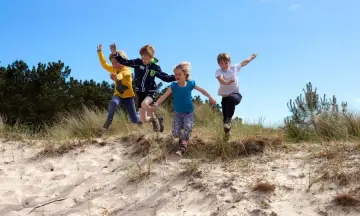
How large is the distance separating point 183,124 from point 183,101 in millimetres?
346

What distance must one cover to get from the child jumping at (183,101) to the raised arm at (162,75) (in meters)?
0.60

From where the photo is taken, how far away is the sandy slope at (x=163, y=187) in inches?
167

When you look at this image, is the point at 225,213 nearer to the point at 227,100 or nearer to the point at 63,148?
the point at 227,100

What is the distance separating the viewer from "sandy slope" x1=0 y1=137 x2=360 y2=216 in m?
4.25

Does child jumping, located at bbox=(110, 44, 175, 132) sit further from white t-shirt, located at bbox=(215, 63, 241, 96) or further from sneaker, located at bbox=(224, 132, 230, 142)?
sneaker, located at bbox=(224, 132, 230, 142)

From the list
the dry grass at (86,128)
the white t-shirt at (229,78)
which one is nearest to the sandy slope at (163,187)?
the dry grass at (86,128)

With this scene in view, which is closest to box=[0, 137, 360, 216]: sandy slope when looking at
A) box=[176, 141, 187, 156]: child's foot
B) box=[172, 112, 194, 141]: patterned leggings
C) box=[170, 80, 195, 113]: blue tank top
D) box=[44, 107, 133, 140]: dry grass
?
box=[176, 141, 187, 156]: child's foot

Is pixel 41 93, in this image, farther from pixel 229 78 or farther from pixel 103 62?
pixel 229 78

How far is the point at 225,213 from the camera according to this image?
164 inches

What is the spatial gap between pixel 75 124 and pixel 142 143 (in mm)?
2299

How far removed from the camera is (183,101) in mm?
5578

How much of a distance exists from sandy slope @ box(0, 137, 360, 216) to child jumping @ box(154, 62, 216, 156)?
0.37 metres

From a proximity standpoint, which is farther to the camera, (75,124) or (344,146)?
(75,124)

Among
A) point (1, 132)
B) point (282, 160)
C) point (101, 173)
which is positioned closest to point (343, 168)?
point (282, 160)
